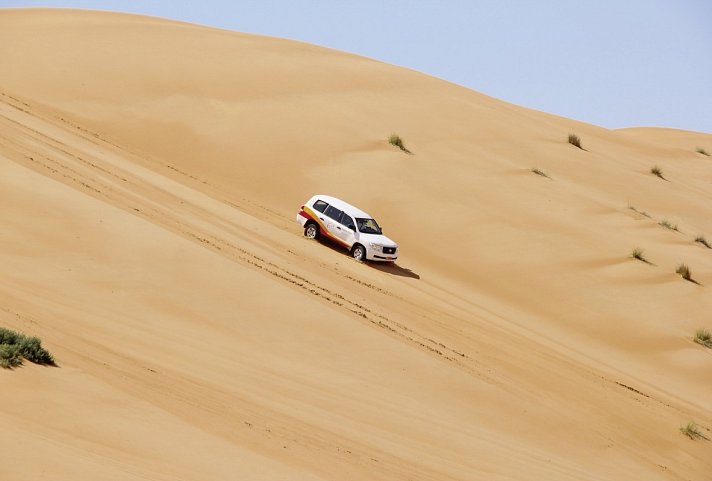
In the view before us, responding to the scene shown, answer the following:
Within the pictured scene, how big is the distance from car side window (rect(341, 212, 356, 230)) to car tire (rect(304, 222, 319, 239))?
3.00 ft

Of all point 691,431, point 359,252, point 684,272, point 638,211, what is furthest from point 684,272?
point 359,252

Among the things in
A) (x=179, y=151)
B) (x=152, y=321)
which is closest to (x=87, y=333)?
(x=152, y=321)

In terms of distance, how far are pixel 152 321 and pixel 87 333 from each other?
1.64 metres

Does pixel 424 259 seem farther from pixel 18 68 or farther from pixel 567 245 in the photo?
pixel 18 68

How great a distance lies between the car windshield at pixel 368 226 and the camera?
25.8 metres

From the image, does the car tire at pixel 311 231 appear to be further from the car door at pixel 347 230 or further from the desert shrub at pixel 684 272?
the desert shrub at pixel 684 272

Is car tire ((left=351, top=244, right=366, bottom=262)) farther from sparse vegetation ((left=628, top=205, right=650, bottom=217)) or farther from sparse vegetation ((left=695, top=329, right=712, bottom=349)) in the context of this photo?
sparse vegetation ((left=628, top=205, right=650, bottom=217))

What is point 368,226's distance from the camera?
26.1 metres

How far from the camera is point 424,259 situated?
2691cm

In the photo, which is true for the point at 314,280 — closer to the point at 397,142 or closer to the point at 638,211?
the point at 397,142

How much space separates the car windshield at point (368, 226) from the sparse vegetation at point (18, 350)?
14280 millimetres

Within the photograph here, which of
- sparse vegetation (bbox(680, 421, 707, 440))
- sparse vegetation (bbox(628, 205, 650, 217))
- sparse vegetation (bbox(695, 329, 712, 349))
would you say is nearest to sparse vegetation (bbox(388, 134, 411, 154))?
sparse vegetation (bbox(628, 205, 650, 217))

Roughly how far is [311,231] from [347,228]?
1297 mm

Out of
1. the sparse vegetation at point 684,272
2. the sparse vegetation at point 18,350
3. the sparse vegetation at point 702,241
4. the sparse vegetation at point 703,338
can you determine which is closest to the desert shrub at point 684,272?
the sparse vegetation at point 684,272
